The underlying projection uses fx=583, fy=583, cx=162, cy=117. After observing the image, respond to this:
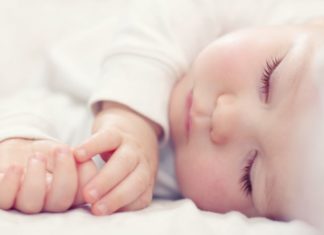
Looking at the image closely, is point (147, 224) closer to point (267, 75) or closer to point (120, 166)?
point (120, 166)

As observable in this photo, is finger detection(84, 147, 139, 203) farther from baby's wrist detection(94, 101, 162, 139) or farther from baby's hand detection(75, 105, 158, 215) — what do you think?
baby's wrist detection(94, 101, 162, 139)

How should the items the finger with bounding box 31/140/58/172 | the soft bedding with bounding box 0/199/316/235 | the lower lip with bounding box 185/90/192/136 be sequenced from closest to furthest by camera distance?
the soft bedding with bounding box 0/199/316/235 → the finger with bounding box 31/140/58/172 → the lower lip with bounding box 185/90/192/136

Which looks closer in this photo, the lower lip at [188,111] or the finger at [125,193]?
the finger at [125,193]

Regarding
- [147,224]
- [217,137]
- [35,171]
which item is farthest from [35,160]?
[217,137]

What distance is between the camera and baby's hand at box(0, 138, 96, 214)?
0.59 metres

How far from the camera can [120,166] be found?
671 millimetres

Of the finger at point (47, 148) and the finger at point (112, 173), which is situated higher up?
the finger at point (47, 148)

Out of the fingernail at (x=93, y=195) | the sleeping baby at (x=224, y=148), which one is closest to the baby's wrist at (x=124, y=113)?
the sleeping baby at (x=224, y=148)

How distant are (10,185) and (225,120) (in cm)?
27

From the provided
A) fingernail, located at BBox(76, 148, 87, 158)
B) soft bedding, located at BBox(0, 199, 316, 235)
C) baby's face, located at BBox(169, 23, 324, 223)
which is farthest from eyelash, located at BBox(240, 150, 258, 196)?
fingernail, located at BBox(76, 148, 87, 158)

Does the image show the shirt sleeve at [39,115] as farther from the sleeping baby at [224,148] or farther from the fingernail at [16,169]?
the fingernail at [16,169]

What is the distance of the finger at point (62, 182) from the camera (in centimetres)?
60

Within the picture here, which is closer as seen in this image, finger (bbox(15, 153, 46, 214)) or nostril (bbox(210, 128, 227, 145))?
finger (bbox(15, 153, 46, 214))

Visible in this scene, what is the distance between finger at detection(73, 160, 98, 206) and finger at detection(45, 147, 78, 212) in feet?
0.07
